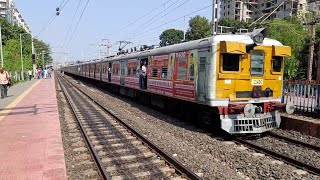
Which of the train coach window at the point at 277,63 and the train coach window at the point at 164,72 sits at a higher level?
the train coach window at the point at 277,63

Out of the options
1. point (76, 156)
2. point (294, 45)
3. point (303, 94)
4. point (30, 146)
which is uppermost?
point (294, 45)

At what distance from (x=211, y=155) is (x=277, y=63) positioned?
4.43 meters

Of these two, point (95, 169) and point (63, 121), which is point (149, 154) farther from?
point (63, 121)

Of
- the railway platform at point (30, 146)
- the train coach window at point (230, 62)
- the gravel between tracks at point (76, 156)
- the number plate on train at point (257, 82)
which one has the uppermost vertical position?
the train coach window at point (230, 62)

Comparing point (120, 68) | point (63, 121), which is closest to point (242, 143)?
point (63, 121)

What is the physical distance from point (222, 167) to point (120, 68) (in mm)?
16718

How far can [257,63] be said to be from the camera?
34.7ft

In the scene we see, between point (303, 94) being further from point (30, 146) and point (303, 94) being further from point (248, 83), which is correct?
point (30, 146)

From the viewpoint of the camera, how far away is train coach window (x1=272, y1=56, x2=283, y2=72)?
11.0 meters

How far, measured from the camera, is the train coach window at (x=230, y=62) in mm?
10078

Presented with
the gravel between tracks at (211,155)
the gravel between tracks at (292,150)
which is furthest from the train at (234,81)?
the gravel between tracks at (211,155)

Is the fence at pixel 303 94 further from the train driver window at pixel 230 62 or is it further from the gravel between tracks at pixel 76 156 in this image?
the gravel between tracks at pixel 76 156

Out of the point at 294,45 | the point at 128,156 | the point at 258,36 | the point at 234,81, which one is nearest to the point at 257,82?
the point at 234,81

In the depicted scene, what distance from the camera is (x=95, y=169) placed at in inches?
283
